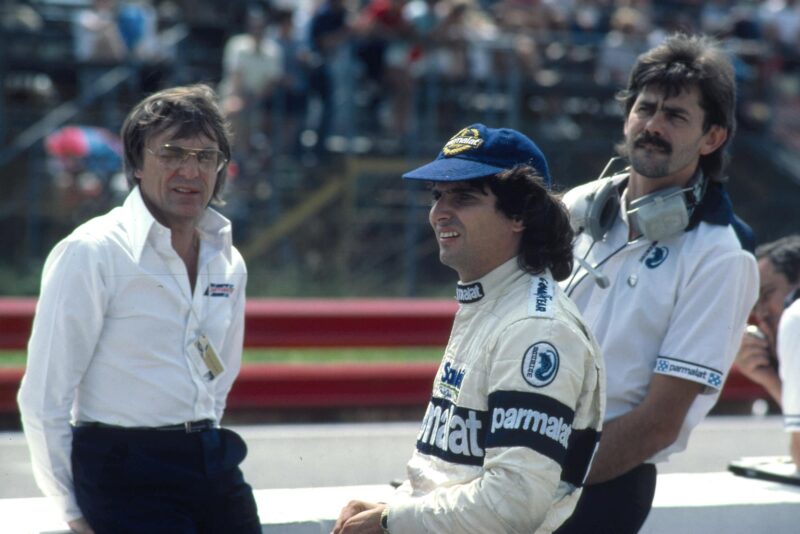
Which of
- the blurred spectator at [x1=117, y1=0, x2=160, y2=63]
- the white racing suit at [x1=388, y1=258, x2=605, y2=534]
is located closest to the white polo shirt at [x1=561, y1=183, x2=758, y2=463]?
the white racing suit at [x1=388, y1=258, x2=605, y2=534]

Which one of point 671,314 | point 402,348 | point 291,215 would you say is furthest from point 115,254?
point 291,215

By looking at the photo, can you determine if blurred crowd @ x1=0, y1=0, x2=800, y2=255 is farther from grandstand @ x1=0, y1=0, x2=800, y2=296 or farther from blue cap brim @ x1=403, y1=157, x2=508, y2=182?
blue cap brim @ x1=403, y1=157, x2=508, y2=182

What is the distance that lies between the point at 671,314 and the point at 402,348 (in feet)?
20.9

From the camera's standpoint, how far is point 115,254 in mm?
3418

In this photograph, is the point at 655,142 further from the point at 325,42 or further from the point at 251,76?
the point at 325,42

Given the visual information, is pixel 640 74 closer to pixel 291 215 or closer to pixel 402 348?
pixel 402 348

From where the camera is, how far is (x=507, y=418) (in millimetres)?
2775

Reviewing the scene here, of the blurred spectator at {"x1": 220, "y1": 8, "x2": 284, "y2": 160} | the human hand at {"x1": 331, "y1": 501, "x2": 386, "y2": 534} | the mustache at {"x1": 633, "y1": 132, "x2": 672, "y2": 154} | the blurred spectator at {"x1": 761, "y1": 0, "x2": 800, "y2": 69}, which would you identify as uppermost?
the blurred spectator at {"x1": 761, "y1": 0, "x2": 800, "y2": 69}

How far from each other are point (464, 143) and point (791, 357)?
5.93 ft

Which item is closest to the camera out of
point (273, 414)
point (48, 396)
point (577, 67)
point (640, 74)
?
point (48, 396)

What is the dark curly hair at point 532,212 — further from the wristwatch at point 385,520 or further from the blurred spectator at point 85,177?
the blurred spectator at point 85,177

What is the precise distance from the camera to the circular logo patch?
2.79 m

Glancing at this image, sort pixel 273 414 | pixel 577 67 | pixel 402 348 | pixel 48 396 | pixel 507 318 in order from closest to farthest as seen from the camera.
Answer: pixel 507 318
pixel 48 396
pixel 273 414
pixel 402 348
pixel 577 67

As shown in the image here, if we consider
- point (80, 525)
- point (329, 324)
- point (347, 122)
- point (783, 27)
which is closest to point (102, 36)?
point (347, 122)
